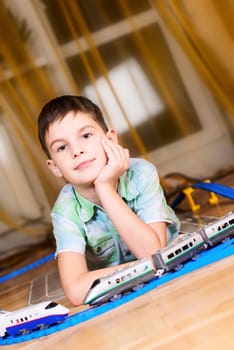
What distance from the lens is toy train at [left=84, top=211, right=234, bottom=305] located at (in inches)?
32.6

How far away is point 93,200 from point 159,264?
0.24 m

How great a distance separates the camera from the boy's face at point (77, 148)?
37.8 inches

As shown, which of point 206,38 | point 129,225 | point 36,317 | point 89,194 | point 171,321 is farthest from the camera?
point 206,38

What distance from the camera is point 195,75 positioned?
1.96 metres

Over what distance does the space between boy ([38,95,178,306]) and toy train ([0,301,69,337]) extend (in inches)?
3.5

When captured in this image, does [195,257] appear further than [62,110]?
No

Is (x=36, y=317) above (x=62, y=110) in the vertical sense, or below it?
below

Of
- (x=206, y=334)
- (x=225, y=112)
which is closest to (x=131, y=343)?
(x=206, y=334)

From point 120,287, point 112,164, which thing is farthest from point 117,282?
point 112,164

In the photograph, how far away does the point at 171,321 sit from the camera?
25.2 inches

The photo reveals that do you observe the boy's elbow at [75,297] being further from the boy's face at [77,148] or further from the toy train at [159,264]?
the boy's face at [77,148]

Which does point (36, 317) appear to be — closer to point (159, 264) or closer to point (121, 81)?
point (159, 264)

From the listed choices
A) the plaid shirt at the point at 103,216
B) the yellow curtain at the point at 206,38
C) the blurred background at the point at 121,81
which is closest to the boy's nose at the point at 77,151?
the plaid shirt at the point at 103,216

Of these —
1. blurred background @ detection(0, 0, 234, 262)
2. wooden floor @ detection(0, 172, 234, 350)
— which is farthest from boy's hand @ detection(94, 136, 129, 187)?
blurred background @ detection(0, 0, 234, 262)
